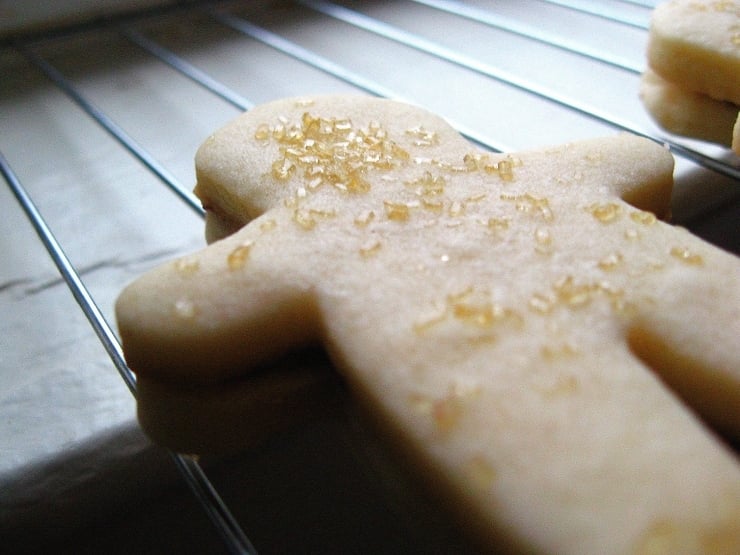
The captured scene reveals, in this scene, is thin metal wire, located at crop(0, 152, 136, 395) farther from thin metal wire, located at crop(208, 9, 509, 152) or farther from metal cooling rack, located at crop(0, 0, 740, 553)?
thin metal wire, located at crop(208, 9, 509, 152)

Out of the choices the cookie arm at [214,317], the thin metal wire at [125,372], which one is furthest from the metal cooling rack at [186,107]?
the cookie arm at [214,317]

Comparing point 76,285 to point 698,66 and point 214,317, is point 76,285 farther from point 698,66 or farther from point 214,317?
point 698,66

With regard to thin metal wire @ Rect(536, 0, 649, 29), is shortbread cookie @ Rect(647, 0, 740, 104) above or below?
above

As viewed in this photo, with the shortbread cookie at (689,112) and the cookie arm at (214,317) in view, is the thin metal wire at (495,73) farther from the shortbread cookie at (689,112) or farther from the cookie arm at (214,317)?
the cookie arm at (214,317)

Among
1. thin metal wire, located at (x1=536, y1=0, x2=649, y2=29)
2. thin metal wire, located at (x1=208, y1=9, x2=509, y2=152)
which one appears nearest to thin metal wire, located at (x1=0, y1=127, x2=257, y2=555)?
thin metal wire, located at (x1=208, y1=9, x2=509, y2=152)

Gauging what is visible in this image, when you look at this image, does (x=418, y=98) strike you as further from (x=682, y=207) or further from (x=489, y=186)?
(x=489, y=186)

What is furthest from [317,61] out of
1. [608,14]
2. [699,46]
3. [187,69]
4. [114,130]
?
[699,46]
